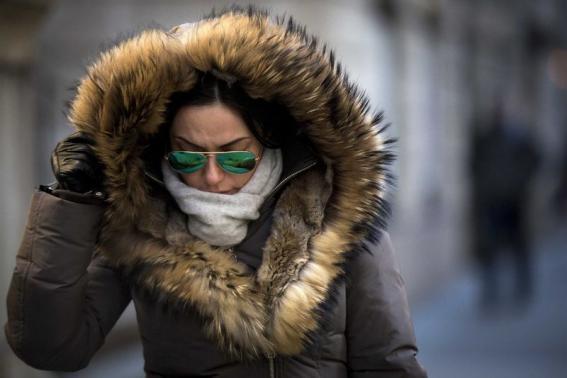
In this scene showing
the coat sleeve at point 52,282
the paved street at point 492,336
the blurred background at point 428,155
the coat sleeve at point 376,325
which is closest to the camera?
the coat sleeve at point 52,282

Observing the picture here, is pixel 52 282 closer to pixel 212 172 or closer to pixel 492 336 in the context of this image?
pixel 212 172

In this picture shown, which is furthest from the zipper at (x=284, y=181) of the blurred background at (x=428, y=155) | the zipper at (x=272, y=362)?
the blurred background at (x=428, y=155)

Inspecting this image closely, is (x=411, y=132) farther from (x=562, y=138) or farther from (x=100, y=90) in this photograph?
(x=562, y=138)

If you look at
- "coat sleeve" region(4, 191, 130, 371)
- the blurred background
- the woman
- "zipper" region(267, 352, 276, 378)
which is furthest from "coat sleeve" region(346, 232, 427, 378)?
the blurred background

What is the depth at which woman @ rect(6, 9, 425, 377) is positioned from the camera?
2.58 m

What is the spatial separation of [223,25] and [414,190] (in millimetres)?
8949

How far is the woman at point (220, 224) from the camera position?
2578mm

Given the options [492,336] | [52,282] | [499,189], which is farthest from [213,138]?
[499,189]

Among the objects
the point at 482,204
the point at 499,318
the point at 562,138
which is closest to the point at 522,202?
the point at 482,204

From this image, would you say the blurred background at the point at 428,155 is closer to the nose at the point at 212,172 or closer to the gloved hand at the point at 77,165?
the gloved hand at the point at 77,165

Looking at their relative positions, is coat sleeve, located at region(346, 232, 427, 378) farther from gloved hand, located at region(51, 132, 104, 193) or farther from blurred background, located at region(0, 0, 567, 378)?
blurred background, located at region(0, 0, 567, 378)

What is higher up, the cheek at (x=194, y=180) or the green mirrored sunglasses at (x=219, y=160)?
the green mirrored sunglasses at (x=219, y=160)

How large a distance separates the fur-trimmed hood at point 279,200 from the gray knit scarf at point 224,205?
46 mm

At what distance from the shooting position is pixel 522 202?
10.5 m
